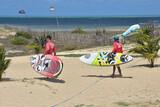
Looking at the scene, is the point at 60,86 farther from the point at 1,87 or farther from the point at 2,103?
the point at 2,103

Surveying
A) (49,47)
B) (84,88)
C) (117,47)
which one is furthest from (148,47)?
(84,88)

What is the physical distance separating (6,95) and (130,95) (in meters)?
3.50

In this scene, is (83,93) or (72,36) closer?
(83,93)

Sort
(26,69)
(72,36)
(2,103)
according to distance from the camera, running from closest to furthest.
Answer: (2,103) → (26,69) → (72,36)

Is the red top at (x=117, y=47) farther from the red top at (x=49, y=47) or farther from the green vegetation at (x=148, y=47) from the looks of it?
the green vegetation at (x=148, y=47)

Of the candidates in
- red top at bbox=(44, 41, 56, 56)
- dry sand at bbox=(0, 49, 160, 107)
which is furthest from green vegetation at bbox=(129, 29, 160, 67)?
red top at bbox=(44, 41, 56, 56)

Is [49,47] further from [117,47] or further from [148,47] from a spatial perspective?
[148,47]

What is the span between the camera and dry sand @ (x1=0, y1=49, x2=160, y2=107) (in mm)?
13242

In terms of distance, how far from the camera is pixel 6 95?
1333 cm

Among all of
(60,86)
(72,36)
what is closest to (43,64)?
(60,86)

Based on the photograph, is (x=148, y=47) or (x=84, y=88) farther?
(x=148, y=47)

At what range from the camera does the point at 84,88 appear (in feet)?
52.5

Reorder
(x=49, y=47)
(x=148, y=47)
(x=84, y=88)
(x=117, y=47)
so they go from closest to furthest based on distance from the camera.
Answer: (x=84, y=88) < (x=49, y=47) < (x=117, y=47) < (x=148, y=47)

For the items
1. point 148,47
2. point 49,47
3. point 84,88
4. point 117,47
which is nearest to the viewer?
point 84,88
